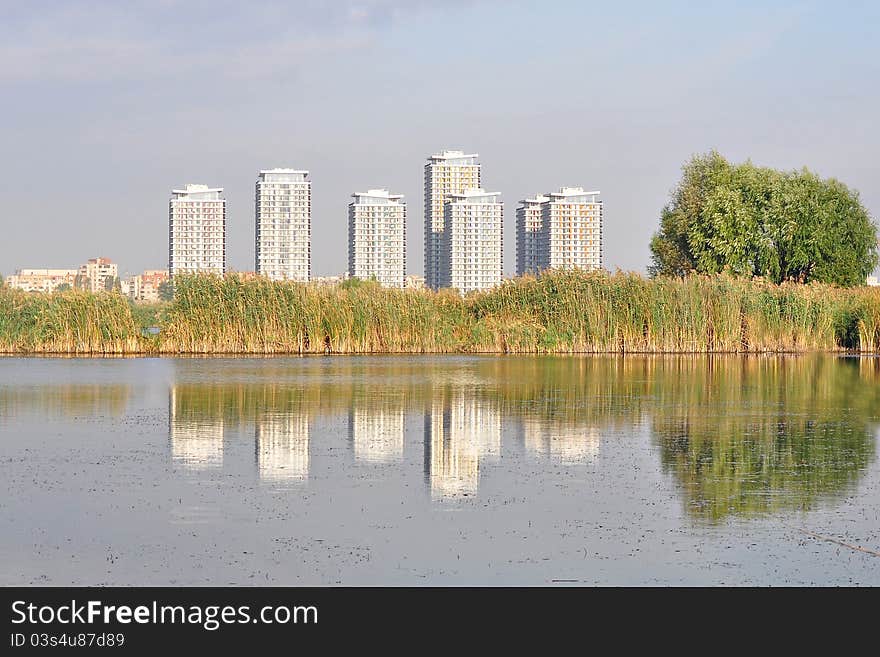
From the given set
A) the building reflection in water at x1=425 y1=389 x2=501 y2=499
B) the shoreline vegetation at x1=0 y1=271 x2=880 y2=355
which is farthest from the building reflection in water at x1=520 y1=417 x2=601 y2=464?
the shoreline vegetation at x1=0 y1=271 x2=880 y2=355

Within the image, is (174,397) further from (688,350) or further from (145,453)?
(688,350)

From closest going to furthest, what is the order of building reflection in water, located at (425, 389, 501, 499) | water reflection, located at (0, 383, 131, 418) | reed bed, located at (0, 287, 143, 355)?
building reflection in water, located at (425, 389, 501, 499)
water reflection, located at (0, 383, 131, 418)
reed bed, located at (0, 287, 143, 355)

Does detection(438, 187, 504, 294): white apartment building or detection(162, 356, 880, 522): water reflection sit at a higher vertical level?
detection(438, 187, 504, 294): white apartment building

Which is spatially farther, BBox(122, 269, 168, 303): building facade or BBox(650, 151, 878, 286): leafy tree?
BBox(122, 269, 168, 303): building facade

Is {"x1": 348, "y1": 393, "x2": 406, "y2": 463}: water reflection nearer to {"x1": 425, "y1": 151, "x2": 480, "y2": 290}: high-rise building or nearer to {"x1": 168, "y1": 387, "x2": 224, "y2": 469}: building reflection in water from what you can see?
{"x1": 168, "y1": 387, "x2": 224, "y2": 469}: building reflection in water

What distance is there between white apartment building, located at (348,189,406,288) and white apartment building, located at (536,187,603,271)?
16.1 m

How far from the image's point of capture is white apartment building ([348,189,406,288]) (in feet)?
406

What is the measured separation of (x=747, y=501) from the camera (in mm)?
10070

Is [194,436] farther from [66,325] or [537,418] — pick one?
[66,325]

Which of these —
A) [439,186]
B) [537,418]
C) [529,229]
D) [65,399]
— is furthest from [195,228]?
[537,418]

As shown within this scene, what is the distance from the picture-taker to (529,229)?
13238cm

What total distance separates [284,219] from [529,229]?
1178 inches

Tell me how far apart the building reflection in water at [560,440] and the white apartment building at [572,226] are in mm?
108083
